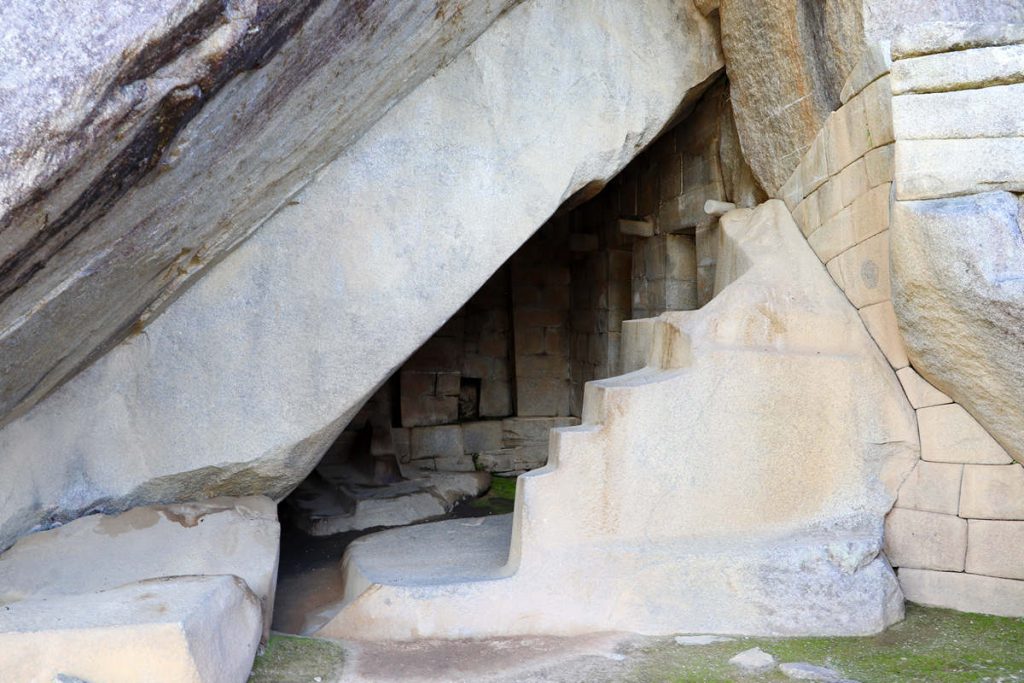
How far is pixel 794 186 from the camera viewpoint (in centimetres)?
395

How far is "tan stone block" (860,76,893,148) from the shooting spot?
3172 mm

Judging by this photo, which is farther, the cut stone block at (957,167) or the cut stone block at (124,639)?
the cut stone block at (957,167)

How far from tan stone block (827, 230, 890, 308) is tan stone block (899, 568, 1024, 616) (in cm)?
114

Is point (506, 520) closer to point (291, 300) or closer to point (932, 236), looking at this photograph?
point (291, 300)

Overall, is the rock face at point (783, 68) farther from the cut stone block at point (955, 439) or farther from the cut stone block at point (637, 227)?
the cut stone block at point (637, 227)

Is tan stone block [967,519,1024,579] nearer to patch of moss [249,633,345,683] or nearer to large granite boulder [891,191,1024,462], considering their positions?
large granite boulder [891,191,1024,462]

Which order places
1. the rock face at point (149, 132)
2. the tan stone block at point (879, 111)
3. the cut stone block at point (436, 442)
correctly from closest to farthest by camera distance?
the rock face at point (149, 132), the tan stone block at point (879, 111), the cut stone block at point (436, 442)

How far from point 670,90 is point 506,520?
234 centimetres

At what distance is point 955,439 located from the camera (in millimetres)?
3465

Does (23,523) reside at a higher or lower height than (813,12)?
lower

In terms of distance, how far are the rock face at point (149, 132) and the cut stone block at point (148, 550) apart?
618mm

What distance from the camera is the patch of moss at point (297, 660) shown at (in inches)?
118

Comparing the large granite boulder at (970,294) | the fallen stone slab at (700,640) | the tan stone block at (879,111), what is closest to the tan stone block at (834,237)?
the tan stone block at (879,111)

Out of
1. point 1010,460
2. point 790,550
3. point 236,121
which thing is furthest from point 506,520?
point 236,121
